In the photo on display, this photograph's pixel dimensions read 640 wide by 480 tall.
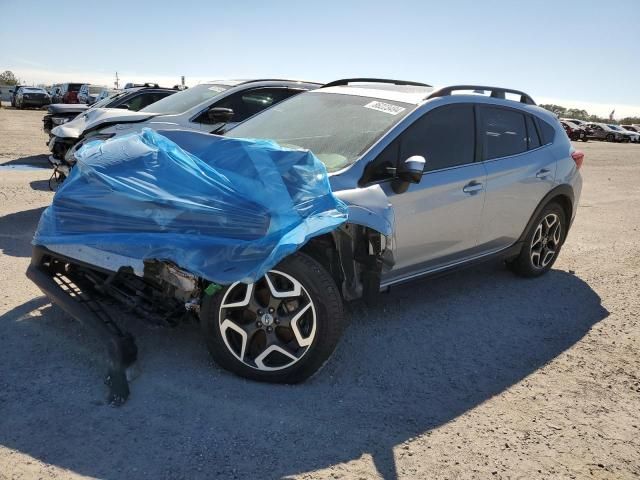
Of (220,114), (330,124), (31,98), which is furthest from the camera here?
(31,98)

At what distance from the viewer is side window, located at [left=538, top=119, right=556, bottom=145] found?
5.26 m

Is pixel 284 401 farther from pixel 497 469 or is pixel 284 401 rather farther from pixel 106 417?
pixel 497 469

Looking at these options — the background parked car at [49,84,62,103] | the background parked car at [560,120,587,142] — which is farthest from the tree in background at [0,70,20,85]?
the background parked car at [560,120,587,142]

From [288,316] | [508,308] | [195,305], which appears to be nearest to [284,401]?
[288,316]

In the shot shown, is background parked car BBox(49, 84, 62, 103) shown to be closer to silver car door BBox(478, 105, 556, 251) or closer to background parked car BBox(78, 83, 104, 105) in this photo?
background parked car BBox(78, 83, 104, 105)

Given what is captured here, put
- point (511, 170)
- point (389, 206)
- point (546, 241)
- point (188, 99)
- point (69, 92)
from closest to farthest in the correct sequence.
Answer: point (389, 206) → point (511, 170) → point (546, 241) → point (188, 99) → point (69, 92)

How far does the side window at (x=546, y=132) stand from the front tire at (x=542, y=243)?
613mm

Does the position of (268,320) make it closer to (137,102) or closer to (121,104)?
(121,104)

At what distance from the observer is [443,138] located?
13.9 feet

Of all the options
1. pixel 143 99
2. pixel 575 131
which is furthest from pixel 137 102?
pixel 575 131

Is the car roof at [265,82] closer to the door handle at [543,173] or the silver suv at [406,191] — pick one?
the silver suv at [406,191]

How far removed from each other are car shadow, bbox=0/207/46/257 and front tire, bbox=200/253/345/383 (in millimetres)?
2965

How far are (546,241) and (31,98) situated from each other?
3682 centimetres

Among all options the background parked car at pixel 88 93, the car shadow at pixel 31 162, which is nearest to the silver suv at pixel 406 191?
the car shadow at pixel 31 162
